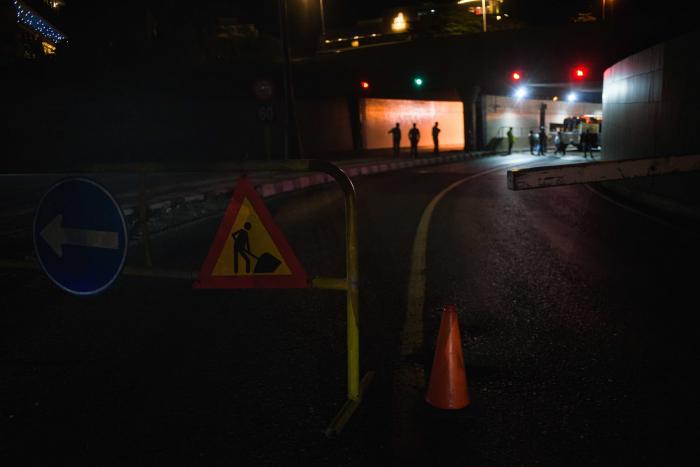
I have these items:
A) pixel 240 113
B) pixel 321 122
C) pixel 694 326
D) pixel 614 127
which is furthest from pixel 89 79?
pixel 694 326

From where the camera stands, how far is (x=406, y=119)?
4384cm

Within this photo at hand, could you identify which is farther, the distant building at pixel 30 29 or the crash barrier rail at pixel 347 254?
the distant building at pixel 30 29

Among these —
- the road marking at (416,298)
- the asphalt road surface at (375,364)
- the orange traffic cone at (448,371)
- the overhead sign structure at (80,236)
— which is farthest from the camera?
the road marking at (416,298)

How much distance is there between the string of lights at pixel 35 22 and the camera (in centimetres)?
3853

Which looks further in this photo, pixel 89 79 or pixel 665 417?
pixel 89 79

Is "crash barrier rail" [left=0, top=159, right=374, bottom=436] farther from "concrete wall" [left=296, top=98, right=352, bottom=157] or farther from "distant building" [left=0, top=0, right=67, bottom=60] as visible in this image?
"distant building" [left=0, top=0, right=67, bottom=60]

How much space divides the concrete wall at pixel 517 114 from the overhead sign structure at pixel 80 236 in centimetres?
3772

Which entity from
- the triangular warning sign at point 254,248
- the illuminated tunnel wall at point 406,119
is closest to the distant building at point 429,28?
the illuminated tunnel wall at point 406,119

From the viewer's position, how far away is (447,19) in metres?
41.0

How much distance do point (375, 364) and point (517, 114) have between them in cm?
4487

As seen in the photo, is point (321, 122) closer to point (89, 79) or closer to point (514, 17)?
point (89, 79)

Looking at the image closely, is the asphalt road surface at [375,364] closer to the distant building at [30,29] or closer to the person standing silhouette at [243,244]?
the person standing silhouette at [243,244]

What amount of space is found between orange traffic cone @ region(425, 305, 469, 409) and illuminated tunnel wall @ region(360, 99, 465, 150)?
34735 mm

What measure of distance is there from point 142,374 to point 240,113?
27.1 meters
